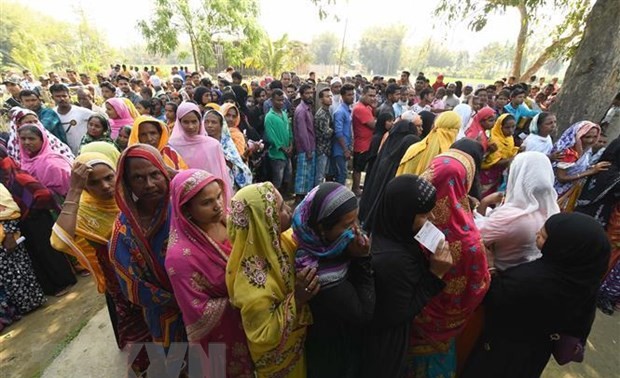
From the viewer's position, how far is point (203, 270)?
1581 millimetres

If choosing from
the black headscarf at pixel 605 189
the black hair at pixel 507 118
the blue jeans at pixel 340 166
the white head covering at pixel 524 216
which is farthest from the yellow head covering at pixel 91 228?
the black hair at pixel 507 118

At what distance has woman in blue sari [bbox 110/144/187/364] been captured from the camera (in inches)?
70.7

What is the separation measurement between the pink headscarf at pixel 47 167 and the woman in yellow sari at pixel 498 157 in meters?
5.13

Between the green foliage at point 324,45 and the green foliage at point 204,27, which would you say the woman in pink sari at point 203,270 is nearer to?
the green foliage at point 204,27

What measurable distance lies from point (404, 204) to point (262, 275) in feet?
2.55

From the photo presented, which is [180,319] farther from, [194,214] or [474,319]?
[474,319]

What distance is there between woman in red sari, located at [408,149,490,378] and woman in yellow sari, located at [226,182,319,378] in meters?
0.88

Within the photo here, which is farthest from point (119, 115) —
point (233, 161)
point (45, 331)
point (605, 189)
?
point (605, 189)

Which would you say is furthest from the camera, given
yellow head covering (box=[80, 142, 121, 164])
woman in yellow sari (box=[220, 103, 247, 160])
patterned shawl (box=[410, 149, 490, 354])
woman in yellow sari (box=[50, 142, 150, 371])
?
woman in yellow sari (box=[220, 103, 247, 160])

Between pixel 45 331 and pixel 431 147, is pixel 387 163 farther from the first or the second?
pixel 45 331

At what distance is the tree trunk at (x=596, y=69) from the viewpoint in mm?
4410

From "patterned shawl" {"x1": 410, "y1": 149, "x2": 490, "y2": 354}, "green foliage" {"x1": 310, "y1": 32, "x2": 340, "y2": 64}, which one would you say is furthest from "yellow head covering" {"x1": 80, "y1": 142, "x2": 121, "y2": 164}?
"green foliage" {"x1": 310, "y1": 32, "x2": 340, "y2": 64}

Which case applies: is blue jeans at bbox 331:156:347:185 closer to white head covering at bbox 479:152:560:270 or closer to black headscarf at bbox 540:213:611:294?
white head covering at bbox 479:152:560:270

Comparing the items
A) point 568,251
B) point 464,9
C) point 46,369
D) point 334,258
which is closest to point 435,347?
point 568,251
